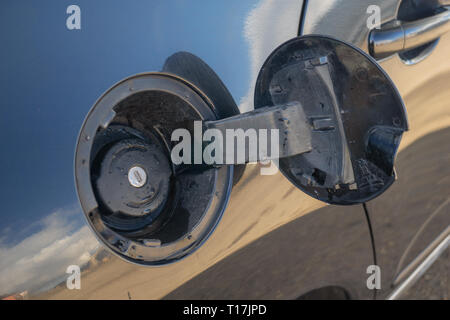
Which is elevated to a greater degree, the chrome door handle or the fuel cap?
the chrome door handle

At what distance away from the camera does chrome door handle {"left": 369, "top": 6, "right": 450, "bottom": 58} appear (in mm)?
1609

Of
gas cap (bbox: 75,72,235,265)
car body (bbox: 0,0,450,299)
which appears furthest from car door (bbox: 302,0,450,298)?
gas cap (bbox: 75,72,235,265)

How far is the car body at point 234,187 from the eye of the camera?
1122 mm

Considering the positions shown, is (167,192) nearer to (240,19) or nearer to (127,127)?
(127,127)

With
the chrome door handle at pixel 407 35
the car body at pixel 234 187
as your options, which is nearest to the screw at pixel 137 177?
the car body at pixel 234 187

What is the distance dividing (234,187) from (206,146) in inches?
6.2

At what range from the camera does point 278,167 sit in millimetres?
1444

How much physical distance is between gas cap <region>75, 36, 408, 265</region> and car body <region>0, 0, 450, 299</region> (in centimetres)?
4

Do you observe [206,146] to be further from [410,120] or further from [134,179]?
[410,120]

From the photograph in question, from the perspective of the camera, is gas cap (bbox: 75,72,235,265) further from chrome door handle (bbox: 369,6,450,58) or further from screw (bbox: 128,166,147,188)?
chrome door handle (bbox: 369,6,450,58)

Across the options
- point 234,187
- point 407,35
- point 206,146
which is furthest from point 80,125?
point 407,35

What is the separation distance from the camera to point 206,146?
4.35 ft
